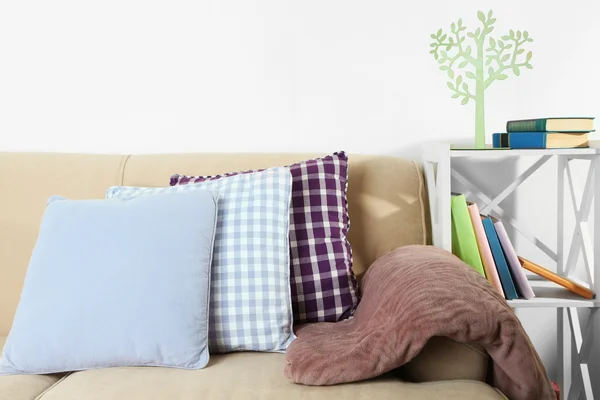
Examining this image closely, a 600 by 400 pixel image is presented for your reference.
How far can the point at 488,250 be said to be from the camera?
1842 millimetres

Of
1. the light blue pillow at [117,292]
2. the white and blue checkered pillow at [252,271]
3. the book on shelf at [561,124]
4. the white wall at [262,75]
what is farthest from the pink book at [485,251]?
the light blue pillow at [117,292]

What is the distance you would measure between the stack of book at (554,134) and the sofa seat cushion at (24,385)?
1279 mm

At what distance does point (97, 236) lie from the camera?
1.54m

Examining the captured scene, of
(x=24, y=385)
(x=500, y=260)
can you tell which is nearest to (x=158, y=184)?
(x=24, y=385)

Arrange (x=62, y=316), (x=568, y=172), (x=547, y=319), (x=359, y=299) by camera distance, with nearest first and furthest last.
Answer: (x=62, y=316), (x=359, y=299), (x=568, y=172), (x=547, y=319)

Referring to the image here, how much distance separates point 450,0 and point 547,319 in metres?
1.04

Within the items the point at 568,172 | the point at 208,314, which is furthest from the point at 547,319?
the point at 208,314

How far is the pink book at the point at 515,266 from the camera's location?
6.05ft

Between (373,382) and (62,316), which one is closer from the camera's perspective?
(373,382)

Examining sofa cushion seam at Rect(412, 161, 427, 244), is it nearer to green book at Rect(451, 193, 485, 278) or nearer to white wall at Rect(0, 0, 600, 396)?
green book at Rect(451, 193, 485, 278)

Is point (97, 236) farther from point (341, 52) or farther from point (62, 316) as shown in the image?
point (341, 52)

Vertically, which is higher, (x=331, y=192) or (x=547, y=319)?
(x=331, y=192)

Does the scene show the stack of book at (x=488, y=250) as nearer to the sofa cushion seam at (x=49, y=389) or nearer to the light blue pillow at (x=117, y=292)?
the light blue pillow at (x=117, y=292)

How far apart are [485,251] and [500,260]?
0.05m
